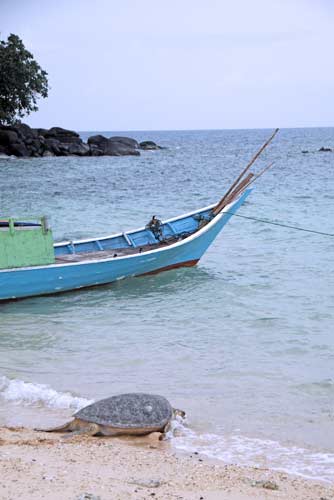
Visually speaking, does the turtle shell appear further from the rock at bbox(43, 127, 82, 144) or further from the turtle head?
the rock at bbox(43, 127, 82, 144)

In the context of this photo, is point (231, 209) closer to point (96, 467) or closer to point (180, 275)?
point (180, 275)

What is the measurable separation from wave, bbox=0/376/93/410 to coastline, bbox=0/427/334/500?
101 centimetres

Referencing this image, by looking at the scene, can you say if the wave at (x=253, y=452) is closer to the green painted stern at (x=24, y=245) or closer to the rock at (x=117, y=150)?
the green painted stern at (x=24, y=245)

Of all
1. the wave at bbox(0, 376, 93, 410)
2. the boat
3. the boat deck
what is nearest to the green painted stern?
the boat

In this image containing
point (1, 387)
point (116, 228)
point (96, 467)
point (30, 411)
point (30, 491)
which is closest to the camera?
point (30, 491)

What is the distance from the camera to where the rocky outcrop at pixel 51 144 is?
47.0 m

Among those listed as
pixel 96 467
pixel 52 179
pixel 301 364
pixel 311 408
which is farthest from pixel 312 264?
pixel 52 179

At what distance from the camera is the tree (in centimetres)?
4359

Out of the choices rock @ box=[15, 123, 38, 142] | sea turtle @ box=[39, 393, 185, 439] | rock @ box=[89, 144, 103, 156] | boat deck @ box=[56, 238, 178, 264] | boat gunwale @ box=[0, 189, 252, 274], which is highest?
rock @ box=[15, 123, 38, 142]

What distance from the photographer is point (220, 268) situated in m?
14.1

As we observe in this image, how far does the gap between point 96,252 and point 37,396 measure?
5.71m

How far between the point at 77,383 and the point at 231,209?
6.43m

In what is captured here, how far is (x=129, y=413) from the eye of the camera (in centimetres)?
607

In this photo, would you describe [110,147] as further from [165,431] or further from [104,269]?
[165,431]
